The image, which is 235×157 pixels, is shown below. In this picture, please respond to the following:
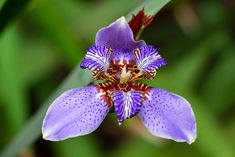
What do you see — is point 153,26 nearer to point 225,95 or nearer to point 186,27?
point 186,27

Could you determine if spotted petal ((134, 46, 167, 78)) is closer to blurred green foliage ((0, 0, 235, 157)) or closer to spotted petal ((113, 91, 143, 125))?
spotted petal ((113, 91, 143, 125))

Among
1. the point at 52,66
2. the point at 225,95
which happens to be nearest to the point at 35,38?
the point at 52,66

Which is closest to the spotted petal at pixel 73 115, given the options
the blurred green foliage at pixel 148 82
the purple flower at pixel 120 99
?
the purple flower at pixel 120 99

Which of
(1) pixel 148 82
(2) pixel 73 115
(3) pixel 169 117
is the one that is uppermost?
(2) pixel 73 115

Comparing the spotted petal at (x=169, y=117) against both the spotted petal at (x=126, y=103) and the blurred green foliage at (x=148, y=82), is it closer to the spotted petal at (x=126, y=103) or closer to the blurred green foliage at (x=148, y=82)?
the spotted petal at (x=126, y=103)

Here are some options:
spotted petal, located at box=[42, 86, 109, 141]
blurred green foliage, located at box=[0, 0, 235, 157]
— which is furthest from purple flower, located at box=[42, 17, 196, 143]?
blurred green foliage, located at box=[0, 0, 235, 157]

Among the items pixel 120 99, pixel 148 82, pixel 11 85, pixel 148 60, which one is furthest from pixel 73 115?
pixel 148 82

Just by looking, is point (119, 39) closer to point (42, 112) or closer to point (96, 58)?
point (96, 58)
